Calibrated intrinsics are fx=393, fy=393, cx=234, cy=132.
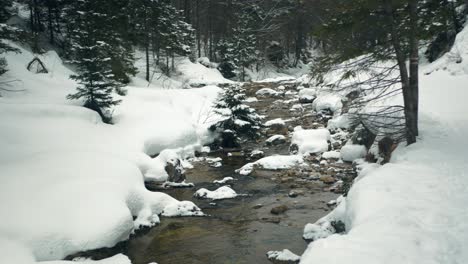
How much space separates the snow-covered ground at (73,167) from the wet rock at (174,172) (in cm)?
22

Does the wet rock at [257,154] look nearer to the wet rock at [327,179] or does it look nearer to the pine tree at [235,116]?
the pine tree at [235,116]

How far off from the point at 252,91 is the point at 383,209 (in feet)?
98.2

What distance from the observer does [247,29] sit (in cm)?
4716

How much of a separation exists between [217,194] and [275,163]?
160 inches

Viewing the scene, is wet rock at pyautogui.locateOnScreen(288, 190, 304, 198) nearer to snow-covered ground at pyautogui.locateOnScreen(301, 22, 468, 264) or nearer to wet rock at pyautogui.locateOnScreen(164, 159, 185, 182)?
snow-covered ground at pyautogui.locateOnScreen(301, 22, 468, 264)

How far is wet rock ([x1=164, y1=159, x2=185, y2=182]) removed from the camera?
14.2m

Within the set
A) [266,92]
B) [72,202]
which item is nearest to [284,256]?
[72,202]

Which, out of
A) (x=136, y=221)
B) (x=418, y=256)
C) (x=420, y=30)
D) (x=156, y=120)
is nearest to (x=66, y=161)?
(x=136, y=221)

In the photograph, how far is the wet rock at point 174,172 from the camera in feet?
46.6

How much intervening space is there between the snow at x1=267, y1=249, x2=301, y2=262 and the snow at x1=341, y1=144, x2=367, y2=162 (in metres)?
8.08

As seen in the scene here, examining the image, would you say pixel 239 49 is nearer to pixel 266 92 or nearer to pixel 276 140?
pixel 266 92

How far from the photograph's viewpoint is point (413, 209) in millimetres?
7133

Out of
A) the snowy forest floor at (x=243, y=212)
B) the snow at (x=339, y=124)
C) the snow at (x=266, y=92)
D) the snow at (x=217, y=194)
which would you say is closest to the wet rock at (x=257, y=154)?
the snowy forest floor at (x=243, y=212)

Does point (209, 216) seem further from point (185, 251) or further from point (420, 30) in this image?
point (420, 30)
